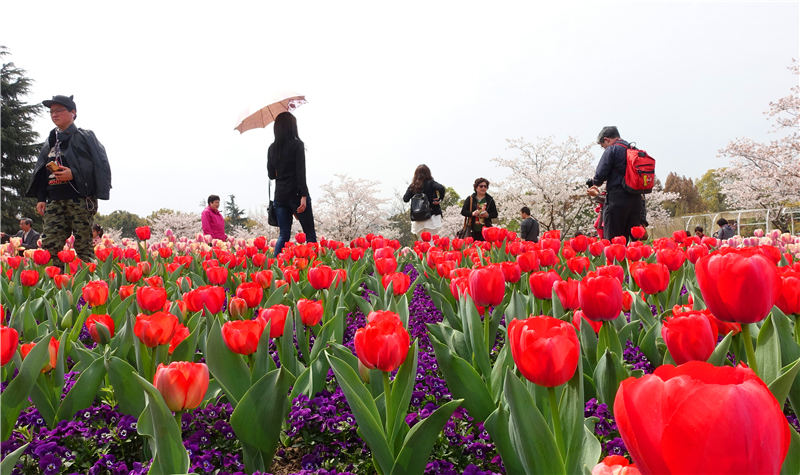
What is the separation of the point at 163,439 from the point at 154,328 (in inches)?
21.8

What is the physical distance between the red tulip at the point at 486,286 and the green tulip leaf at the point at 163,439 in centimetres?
97

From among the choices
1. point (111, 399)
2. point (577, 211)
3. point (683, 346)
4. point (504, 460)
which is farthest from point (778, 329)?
point (577, 211)

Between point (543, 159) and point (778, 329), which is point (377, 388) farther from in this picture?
point (543, 159)

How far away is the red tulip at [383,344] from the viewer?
3.48 ft

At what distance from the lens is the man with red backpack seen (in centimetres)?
518

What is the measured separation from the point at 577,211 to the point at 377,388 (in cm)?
2218

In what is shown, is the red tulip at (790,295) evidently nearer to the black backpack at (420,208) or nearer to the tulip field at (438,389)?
the tulip field at (438,389)

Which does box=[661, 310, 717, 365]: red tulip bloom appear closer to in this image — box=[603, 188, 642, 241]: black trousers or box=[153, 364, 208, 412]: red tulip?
box=[153, 364, 208, 412]: red tulip

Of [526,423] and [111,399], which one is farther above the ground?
[526,423]

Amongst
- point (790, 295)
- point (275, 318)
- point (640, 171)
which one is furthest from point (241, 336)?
point (640, 171)

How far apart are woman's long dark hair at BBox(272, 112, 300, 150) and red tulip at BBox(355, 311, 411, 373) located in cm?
499

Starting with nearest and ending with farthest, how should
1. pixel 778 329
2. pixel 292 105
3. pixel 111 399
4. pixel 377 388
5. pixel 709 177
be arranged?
pixel 778 329 < pixel 377 388 < pixel 111 399 < pixel 292 105 < pixel 709 177

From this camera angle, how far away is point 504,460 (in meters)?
1.06

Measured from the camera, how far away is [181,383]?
3.40 feet
